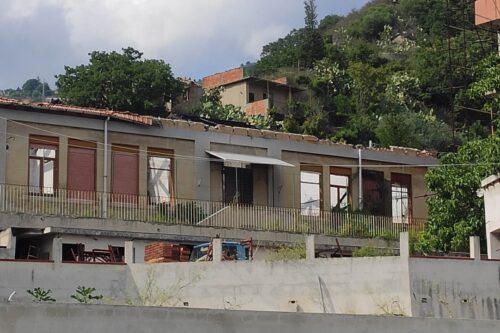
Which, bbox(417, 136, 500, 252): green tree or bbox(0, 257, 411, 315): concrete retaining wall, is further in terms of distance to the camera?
bbox(417, 136, 500, 252): green tree

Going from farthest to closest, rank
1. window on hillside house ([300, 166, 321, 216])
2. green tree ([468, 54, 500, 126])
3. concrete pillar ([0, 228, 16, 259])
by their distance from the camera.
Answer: window on hillside house ([300, 166, 321, 216]) → green tree ([468, 54, 500, 126]) → concrete pillar ([0, 228, 16, 259])

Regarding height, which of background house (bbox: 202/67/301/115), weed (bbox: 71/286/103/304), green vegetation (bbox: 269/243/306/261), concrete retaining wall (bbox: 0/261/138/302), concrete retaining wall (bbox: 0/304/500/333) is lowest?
concrete retaining wall (bbox: 0/304/500/333)

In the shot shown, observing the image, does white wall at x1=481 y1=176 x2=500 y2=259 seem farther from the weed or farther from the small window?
the small window

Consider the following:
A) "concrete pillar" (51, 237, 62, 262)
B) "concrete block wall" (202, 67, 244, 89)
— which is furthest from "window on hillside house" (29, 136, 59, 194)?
"concrete block wall" (202, 67, 244, 89)

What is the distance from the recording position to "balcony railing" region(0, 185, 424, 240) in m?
33.9

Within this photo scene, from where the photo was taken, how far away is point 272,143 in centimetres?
3959

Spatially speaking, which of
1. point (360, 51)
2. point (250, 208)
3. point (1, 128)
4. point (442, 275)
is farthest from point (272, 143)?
point (360, 51)

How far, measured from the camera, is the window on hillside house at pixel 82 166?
35.3 meters

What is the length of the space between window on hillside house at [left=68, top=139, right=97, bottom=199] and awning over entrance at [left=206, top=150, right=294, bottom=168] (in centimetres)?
445

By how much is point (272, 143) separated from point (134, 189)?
6077mm

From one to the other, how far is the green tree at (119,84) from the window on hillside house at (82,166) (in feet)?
79.9

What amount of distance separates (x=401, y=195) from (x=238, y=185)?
7.53 m

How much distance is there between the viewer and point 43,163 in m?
35.1

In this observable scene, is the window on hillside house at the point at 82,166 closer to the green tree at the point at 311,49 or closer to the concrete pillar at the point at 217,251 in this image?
the concrete pillar at the point at 217,251
